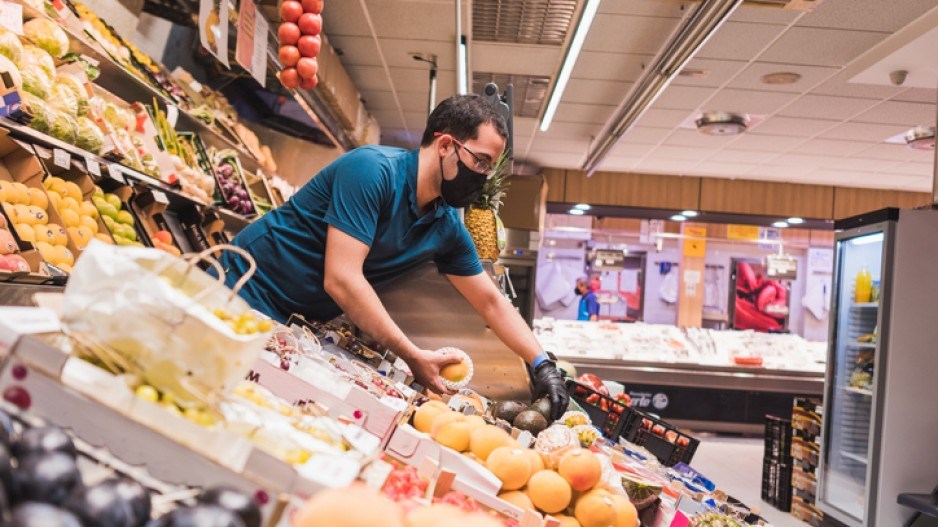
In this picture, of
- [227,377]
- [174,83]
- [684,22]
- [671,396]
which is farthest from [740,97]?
[227,377]

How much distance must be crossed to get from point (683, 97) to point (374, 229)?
579 cm

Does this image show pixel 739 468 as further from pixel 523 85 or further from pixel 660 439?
pixel 660 439

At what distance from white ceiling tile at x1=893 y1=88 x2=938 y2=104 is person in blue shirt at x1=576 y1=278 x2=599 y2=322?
566 cm

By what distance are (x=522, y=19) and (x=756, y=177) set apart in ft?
21.7

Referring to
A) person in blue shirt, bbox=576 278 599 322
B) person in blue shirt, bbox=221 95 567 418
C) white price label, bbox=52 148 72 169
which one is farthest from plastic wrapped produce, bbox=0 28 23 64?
person in blue shirt, bbox=576 278 599 322

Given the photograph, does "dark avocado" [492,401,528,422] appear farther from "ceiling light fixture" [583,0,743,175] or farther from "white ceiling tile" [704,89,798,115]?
"white ceiling tile" [704,89,798,115]

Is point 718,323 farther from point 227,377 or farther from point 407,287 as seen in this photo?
point 227,377

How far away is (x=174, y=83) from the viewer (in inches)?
192

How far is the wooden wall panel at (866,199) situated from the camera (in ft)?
37.8

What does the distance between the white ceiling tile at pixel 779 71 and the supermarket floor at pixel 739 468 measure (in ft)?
11.6

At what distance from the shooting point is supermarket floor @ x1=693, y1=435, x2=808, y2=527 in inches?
243

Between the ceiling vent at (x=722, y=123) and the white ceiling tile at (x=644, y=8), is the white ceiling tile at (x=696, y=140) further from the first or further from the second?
the white ceiling tile at (x=644, y=8)

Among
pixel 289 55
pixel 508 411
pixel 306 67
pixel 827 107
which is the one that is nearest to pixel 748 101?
pixel 827 107

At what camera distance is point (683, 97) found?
7418 millimetres
